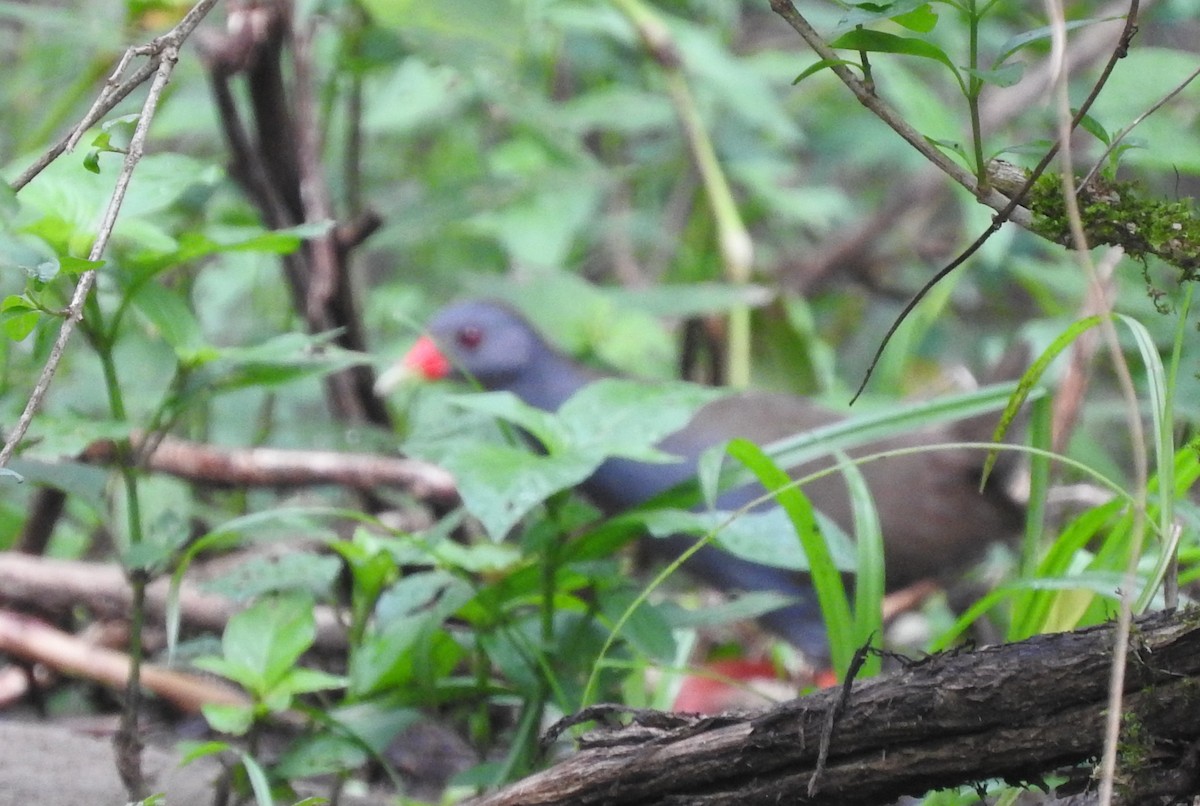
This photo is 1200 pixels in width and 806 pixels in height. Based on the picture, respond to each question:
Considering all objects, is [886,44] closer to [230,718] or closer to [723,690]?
[230,718]

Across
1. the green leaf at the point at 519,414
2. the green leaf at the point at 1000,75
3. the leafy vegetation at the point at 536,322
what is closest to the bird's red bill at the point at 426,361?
the leafy vegetation at the point at 536,322

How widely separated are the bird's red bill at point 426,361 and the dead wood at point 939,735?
237 cm

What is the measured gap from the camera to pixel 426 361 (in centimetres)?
340

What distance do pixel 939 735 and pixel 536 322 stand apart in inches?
102

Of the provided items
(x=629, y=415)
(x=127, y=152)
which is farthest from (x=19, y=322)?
(x=629, y=415)

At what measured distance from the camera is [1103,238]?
41.8 inches

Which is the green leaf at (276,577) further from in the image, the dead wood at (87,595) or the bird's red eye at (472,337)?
the bird's red eye at (472,337)

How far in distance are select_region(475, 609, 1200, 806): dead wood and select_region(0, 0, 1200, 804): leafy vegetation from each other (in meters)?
0.12

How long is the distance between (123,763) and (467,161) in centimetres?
363

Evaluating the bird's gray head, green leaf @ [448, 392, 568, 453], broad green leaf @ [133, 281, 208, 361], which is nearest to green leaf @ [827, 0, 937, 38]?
green leaf @ [448, 392, 568, 453]

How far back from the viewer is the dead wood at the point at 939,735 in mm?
941

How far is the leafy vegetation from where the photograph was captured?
1.40 meters

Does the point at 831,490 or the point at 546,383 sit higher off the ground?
the point at 546,383

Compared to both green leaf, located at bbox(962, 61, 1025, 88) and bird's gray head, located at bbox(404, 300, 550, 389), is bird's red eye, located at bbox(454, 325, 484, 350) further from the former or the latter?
green leaf, located at bbox(962, 61, 1025, 88)
